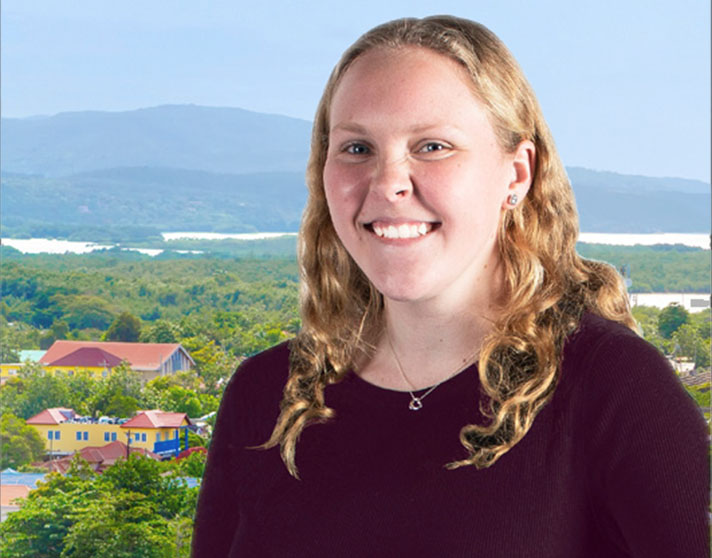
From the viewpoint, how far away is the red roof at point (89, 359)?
11.5 ft

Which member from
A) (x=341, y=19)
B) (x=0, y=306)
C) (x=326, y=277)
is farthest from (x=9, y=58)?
(x=326, y=277)

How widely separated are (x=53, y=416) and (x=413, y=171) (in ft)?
9.29

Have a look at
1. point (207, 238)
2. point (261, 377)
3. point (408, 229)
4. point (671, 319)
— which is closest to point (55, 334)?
point (207, 238)

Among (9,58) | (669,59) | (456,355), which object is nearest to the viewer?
(456,355)

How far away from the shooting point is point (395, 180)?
0.93 m

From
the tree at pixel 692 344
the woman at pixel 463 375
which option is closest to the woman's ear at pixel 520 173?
the woman at pixel 463 375

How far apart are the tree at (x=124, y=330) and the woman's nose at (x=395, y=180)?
9.16ft

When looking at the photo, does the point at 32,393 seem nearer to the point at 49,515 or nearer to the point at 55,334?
the point at 55,334

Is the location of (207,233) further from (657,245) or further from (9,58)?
(657,245)

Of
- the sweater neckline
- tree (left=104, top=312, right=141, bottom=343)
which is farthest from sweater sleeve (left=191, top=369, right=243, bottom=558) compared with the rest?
tree (left=104, top=312, right=141, bottom=343)

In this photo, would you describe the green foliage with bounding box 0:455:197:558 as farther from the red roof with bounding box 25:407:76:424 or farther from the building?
the building

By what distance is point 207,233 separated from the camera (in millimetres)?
3900

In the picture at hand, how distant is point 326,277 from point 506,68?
0.38m

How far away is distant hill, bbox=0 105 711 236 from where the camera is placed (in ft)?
12.6
